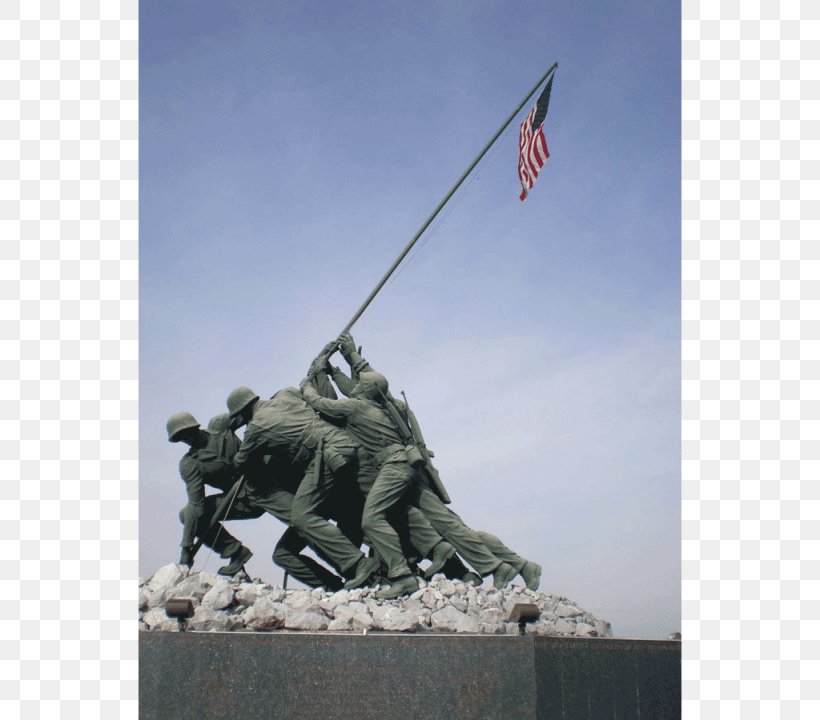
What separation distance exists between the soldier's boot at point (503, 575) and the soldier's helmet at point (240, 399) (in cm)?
341

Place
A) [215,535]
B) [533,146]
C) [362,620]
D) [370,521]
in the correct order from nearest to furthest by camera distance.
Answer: [362,620]
[370,521]
[215,535]
[533,146]

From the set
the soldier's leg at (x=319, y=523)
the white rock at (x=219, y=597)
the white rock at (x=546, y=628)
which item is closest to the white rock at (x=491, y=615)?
the white rock at (x=546, y=628)

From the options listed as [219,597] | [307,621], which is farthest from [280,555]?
[307,621]

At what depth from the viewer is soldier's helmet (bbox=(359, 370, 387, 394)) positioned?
11.9 m

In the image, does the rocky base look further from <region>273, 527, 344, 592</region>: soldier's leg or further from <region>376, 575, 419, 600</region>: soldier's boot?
Result: <region>273, 527, 344, 592</region>: soldier's leg

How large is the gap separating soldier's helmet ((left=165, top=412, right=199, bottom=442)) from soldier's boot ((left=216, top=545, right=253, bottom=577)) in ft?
5.05

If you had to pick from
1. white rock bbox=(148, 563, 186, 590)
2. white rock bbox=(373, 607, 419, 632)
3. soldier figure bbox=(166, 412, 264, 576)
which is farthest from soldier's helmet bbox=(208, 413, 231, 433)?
white rock bbox=(373, 607, 419, 632)

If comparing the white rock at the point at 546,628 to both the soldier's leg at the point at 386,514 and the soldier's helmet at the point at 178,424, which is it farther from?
the soldier's helmet at the point at 178,424

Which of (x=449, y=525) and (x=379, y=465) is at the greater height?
(x=379, y=465)

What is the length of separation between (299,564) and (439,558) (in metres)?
1.71

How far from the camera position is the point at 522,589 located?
1095 centimetres

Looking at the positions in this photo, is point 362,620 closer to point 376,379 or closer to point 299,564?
point 299,564

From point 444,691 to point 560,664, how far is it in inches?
41.7

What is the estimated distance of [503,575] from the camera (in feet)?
36.9
